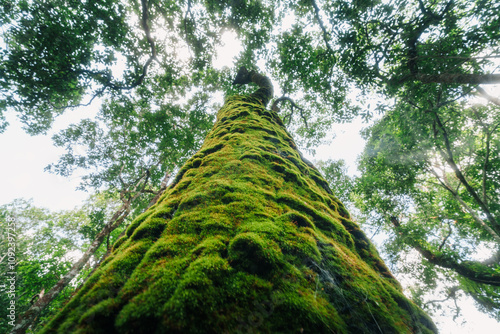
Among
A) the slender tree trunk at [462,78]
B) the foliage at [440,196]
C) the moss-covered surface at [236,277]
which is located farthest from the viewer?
the foliage at [440,196]

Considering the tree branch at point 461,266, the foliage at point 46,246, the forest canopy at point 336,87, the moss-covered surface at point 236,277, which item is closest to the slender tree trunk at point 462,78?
the forest canopy at point 336,87

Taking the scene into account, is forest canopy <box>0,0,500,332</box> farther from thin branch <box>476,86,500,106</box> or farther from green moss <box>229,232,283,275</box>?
green moss <box>229,232,283,275</box>

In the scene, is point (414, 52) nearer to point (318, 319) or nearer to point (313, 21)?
point (313, 21)

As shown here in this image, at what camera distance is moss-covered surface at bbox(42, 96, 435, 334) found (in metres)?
1.14

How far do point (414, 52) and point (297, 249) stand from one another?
258 inches

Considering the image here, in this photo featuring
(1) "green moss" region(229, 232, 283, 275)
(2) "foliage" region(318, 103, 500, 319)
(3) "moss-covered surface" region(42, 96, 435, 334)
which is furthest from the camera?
(2) "foliage" region(318, 103, 500, 319)

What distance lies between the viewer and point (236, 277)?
1448 millimetres

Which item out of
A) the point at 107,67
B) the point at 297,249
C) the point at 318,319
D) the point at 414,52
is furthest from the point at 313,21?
the point at 318,319

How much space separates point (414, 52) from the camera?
5.09 metres

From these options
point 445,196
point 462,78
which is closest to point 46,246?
point 462,78

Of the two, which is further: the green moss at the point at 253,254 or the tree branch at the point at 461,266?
the tree branch at the point at 461,266

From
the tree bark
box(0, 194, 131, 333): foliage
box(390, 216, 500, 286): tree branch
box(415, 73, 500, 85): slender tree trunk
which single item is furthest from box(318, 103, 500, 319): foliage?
box(0, 194, 131, 333): foliage

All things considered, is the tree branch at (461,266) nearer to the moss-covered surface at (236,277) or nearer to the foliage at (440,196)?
the foliage at (440,196)

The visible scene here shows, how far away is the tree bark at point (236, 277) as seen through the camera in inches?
45.1
